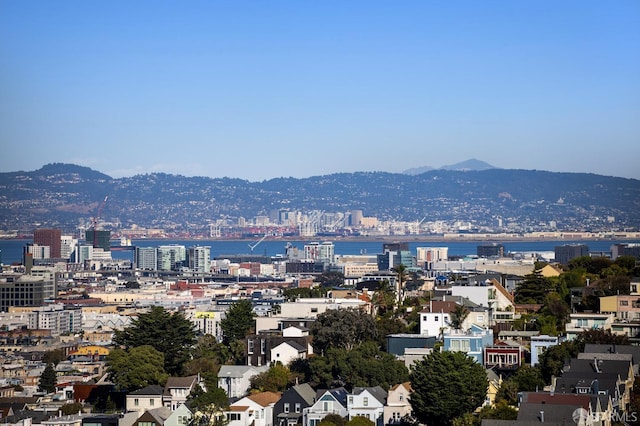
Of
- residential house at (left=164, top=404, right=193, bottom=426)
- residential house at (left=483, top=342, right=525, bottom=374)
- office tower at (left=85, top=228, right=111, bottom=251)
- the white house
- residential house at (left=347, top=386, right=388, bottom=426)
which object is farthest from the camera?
office tower at (left=85, top=228, right=111, bottom=251)

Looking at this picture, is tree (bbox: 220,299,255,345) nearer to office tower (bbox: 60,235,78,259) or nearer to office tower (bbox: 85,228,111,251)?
office tower (bbox: 60,235,78,259)

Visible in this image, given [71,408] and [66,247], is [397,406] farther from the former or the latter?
[66,247]

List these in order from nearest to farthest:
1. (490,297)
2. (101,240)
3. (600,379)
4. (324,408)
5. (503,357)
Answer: (600,379), (324,408), (503,357), (490,297), (101,240)

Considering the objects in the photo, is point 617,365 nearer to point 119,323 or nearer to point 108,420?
point 108,420

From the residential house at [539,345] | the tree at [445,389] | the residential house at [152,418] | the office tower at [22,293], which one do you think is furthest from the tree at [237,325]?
the office tower at [22,293]

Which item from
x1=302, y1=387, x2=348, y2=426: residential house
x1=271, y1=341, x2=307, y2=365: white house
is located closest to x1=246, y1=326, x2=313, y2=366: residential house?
x1=271, y1=341, x2=307, y2=365: white house

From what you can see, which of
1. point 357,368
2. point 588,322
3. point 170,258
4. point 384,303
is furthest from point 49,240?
point 357,368

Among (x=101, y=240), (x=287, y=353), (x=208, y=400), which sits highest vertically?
(x=287, y=353)
